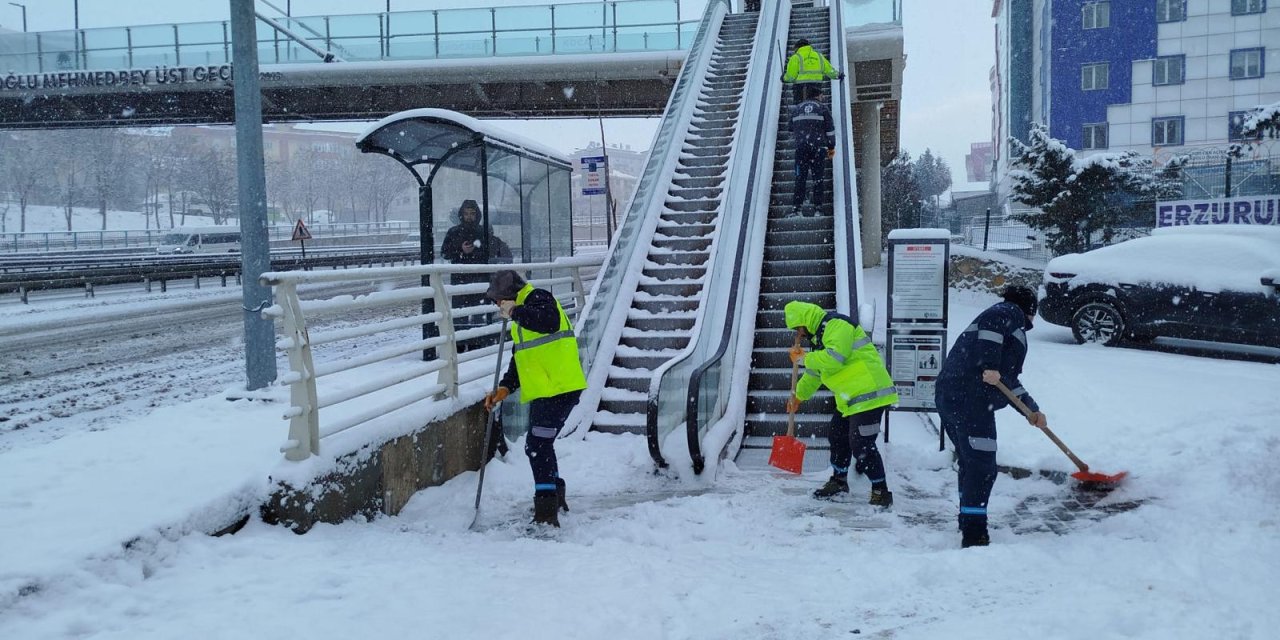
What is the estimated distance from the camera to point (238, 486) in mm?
4656

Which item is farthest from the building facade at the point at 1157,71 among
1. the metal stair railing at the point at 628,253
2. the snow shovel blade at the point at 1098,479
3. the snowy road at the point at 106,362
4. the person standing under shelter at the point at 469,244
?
the snow shovel blade at the point at 1098,479

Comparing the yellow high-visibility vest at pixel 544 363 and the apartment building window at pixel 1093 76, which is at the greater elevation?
the apartment building window at pixel 1093 76

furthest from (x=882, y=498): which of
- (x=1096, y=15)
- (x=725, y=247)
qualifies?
(x=1096, y=15)

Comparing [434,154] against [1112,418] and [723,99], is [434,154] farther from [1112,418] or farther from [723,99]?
[1112,418]

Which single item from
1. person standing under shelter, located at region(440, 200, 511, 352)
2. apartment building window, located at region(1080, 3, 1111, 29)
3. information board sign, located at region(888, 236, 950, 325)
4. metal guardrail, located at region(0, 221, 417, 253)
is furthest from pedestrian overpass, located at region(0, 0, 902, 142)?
apartment building window, located at region(1080, 3, 1111, 29)

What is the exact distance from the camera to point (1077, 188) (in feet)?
61.8

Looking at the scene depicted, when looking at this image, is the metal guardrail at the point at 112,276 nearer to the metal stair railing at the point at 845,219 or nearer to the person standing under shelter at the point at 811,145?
the metal stair railing at the point at 845,219

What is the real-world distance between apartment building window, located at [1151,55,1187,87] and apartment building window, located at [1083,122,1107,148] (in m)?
2.53

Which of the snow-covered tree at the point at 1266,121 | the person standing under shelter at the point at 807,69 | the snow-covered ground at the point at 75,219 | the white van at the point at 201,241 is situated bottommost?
the white van at the point at 201,241

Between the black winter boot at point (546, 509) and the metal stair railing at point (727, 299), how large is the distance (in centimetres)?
124

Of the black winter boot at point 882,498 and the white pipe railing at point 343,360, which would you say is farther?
the black winter boot at point 882,498

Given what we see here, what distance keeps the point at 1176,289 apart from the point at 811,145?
5.31 metres

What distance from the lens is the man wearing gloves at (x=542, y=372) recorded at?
19.4 feet

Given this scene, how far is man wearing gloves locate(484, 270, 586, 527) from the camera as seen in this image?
5.91m
